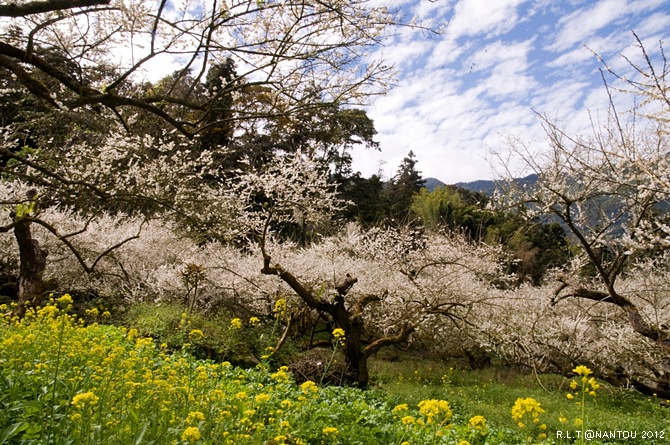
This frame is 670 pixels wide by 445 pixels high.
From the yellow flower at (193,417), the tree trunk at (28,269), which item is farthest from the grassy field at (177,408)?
the tree trunk at (28,269)

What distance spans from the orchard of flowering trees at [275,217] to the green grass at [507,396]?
0.51 m

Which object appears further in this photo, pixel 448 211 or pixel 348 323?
pixel 448 211

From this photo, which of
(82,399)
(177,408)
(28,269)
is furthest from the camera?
(28,269)

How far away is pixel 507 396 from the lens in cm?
835

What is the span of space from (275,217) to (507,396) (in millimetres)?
5974

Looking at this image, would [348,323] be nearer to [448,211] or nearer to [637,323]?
[637,323]

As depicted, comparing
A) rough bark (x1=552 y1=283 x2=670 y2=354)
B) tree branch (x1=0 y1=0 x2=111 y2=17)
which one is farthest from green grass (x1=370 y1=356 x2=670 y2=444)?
tree branch (x1=0 y1=0 x2=111 y2=17)

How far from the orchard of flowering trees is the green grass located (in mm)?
515

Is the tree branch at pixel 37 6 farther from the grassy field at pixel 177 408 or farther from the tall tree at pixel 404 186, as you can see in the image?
the tall tree at pixel 404 186

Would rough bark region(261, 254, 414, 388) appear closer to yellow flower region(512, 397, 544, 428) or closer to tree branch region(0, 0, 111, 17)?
yellow flower region(512, 397, 544, 428)

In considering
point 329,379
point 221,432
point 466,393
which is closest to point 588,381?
point 221,432

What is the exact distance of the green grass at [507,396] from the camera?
616cm

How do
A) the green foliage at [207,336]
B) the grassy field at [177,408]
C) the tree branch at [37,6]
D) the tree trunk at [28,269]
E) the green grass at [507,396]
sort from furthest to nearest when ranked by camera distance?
1. the tree trunk at [28,269]
2. the green foliage at [207,336]
3. the green grass at [507,396]
4. the tree branch at [37,6]
5. the grassy field at [177,408]

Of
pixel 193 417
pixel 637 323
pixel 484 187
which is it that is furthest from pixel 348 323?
pixel 484 187
